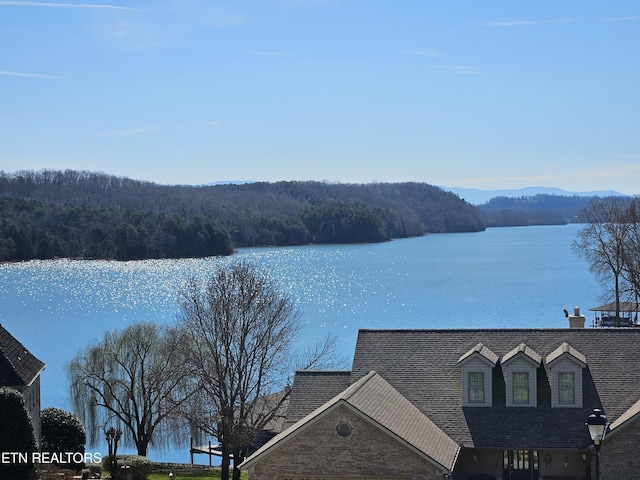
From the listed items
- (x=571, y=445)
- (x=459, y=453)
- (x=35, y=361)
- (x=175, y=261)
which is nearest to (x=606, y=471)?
(x=571, y=445)

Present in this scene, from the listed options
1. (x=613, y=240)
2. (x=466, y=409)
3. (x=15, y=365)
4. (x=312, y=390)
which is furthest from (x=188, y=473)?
(x=613, y=240)

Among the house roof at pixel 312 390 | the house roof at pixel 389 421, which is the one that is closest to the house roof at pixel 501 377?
the house roof at pixel 312 390

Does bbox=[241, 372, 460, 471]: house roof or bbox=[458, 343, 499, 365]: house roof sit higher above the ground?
bbox=[458, 343, 499, 365]: house roof

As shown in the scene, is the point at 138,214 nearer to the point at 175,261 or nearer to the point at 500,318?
the point at 175,261

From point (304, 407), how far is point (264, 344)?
338 inches

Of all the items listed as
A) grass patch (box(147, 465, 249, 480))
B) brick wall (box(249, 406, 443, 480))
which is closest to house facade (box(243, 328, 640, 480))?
brick wall (box(249, 406, 443, 480))

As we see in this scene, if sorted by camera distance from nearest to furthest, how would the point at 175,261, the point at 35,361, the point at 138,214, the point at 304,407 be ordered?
1. the point at 304,407
2. the point at 35,361
3. the point at 175,261
4. the point at 138,214

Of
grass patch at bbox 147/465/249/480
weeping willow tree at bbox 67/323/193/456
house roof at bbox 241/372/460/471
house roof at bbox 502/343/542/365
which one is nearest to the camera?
house roof at bbox 241/372/460/471

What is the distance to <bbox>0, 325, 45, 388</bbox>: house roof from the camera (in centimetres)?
2781

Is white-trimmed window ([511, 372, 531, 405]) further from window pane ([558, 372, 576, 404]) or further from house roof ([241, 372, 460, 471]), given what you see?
house roof ([241, 372, 460, 471])

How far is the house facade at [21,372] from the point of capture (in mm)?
27797

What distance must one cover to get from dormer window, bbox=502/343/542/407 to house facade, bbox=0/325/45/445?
14.5m

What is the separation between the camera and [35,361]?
3114 centimetres

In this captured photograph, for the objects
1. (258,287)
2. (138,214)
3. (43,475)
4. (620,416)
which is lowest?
(43,475)
